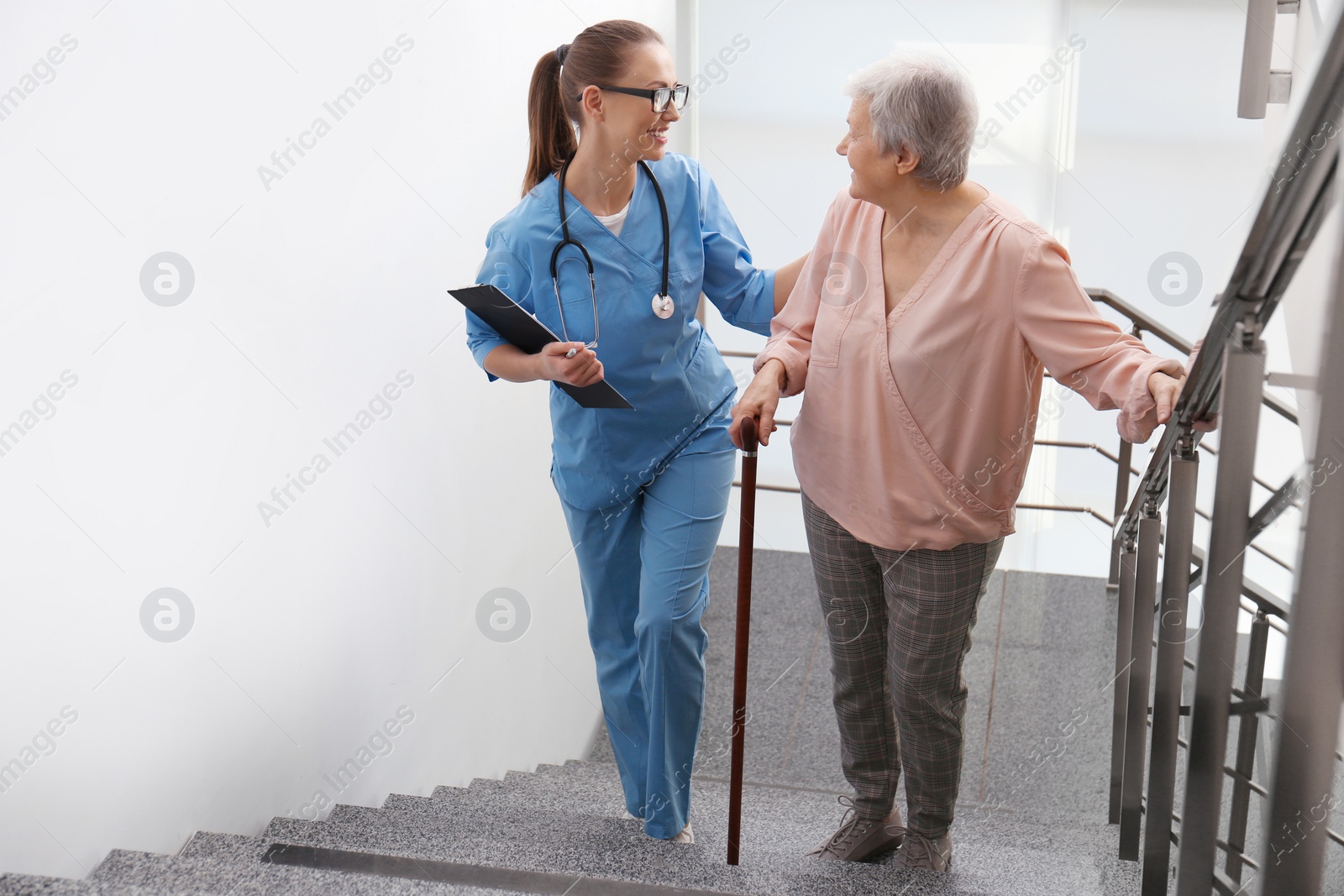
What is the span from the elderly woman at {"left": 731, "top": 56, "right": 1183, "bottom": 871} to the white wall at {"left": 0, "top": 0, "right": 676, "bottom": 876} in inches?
30.3

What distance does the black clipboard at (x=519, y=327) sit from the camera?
153 centimetres

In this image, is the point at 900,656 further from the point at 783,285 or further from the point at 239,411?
the point at 239,411

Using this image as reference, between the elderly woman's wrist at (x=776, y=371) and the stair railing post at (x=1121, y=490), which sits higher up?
the elderly woman's wrist at (x=776, y=371)

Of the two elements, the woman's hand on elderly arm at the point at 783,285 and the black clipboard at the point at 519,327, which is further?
the woman's hand on elderly arm at the point at 783,285

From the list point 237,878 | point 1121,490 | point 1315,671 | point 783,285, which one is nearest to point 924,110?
point 783,285

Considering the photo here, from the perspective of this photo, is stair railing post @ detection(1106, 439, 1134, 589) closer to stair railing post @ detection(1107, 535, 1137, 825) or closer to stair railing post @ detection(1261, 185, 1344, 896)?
stair railing post @ detection(1107, 535, 1137, 825)

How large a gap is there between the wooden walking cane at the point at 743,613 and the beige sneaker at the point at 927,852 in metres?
0.26

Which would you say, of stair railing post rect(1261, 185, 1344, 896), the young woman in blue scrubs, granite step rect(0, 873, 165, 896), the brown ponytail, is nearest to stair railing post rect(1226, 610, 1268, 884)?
the young woman in blue scrubs

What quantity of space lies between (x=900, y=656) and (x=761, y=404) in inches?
A: 15.7

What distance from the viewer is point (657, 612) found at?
1790 millimetres

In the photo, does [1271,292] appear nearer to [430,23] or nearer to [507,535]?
[430,23]

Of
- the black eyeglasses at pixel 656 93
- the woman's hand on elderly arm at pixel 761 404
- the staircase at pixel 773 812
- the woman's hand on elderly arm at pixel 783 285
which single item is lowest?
the staircase at pixel 773 812

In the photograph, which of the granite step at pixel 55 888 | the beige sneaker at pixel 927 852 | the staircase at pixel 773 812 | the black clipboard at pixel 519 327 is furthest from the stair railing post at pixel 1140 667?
the granite step at pixel 55 888

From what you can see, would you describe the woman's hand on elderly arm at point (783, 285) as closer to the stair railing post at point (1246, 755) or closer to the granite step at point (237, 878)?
the stair railing post at point (1246, 755)
